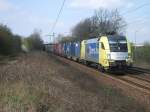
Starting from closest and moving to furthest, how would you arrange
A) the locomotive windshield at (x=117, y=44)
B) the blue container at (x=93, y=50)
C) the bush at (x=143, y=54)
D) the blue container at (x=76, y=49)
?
1. the locomotive windshield at (x=117, y=44)
2. the blue container at (x=93, y=50)
3. the bush at (x=143, y=54)
4. the blue container at (x=76, y=49)

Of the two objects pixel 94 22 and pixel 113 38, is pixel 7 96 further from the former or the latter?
pixel 94 22

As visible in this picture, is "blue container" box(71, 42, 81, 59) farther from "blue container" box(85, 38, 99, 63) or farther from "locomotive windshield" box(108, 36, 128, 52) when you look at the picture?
"locomotive windshield" box(108, 36, 128, 52)

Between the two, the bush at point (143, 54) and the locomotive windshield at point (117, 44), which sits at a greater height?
the locomotive windshield at point (117, 44)

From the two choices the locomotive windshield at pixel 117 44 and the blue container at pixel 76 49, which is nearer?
the locomotive windshield at pixel 117 44

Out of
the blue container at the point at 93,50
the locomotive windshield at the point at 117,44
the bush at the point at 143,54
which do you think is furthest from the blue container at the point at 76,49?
the locomotive windshield at the point at 117,44

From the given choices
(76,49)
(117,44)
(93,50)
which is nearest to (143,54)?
(76,49)

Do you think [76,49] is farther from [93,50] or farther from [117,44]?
[117,44]

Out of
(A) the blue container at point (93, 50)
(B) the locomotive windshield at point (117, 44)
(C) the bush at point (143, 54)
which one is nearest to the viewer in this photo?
(B) the locomotive windshield at point (117, 44)

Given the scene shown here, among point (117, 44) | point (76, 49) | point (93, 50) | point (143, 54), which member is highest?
point (117, 44)

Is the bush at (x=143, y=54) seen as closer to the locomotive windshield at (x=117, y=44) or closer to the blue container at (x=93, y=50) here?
the blue container at (x=93, y=50)

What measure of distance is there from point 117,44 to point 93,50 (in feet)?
17.8

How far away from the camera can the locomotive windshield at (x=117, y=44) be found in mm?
29078

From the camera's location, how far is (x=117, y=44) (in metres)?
29.2

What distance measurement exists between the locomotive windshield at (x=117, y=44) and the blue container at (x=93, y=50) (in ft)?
8.97
